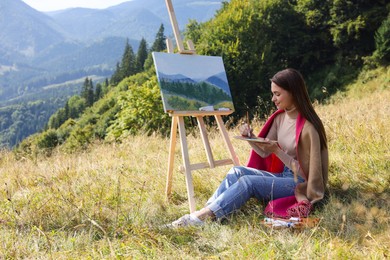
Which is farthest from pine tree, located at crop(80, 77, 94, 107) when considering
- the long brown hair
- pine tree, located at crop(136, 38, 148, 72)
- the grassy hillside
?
the long brown hair

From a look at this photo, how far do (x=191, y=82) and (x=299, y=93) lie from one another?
1242 millimetres

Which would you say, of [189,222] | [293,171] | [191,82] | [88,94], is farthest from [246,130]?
[88,94]

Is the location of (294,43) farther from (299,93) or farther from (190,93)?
(299,93)

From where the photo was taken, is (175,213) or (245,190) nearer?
(245,190)

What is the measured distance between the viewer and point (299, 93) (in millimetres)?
3217

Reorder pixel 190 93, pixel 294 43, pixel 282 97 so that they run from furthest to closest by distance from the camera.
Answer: pixel 294 43, pixel 190 93, pixel 282 97

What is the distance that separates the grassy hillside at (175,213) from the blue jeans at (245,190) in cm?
11

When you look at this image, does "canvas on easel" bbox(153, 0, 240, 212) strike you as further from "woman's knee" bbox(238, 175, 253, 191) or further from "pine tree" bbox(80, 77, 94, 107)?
"pine tree" bbox(80, 77, 94, 107)

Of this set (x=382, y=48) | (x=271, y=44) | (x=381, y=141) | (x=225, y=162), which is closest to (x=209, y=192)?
(x=225, y=162)

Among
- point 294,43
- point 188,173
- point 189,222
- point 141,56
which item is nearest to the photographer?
point 189,222

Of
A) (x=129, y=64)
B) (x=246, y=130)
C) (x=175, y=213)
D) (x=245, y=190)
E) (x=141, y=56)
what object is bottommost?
(x=175, y=213)

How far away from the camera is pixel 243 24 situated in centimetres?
2573

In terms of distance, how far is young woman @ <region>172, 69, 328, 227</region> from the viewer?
3131 millimetres

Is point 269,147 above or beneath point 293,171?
above
